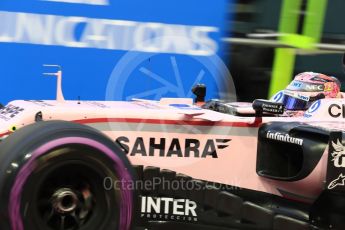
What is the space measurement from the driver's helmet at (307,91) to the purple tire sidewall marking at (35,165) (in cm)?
218

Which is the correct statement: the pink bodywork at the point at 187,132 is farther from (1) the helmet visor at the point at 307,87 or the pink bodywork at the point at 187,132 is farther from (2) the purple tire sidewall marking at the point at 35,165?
(1) the helmet visor at the point at 307,87

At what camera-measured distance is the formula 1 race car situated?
130 inches

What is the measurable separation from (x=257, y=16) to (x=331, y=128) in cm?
334

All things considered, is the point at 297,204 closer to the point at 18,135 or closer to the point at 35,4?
the point at 18,135

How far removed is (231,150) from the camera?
4.04 m

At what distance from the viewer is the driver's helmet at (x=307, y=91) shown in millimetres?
5066

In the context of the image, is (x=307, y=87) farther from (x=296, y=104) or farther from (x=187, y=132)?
(x=187, y=132)

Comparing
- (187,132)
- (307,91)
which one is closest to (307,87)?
(307,91)

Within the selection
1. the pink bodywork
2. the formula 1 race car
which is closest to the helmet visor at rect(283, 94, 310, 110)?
the formula 1 race car

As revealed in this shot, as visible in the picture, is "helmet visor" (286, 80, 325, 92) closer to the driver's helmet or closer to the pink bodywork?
the driver's helmet

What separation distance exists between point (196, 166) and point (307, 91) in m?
1.60

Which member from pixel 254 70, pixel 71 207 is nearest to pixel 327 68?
pixel 254 70

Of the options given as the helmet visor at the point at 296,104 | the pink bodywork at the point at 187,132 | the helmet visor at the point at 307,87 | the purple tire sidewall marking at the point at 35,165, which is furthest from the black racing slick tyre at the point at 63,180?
the helmet visor at the point at 307,87

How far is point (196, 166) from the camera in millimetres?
3992
